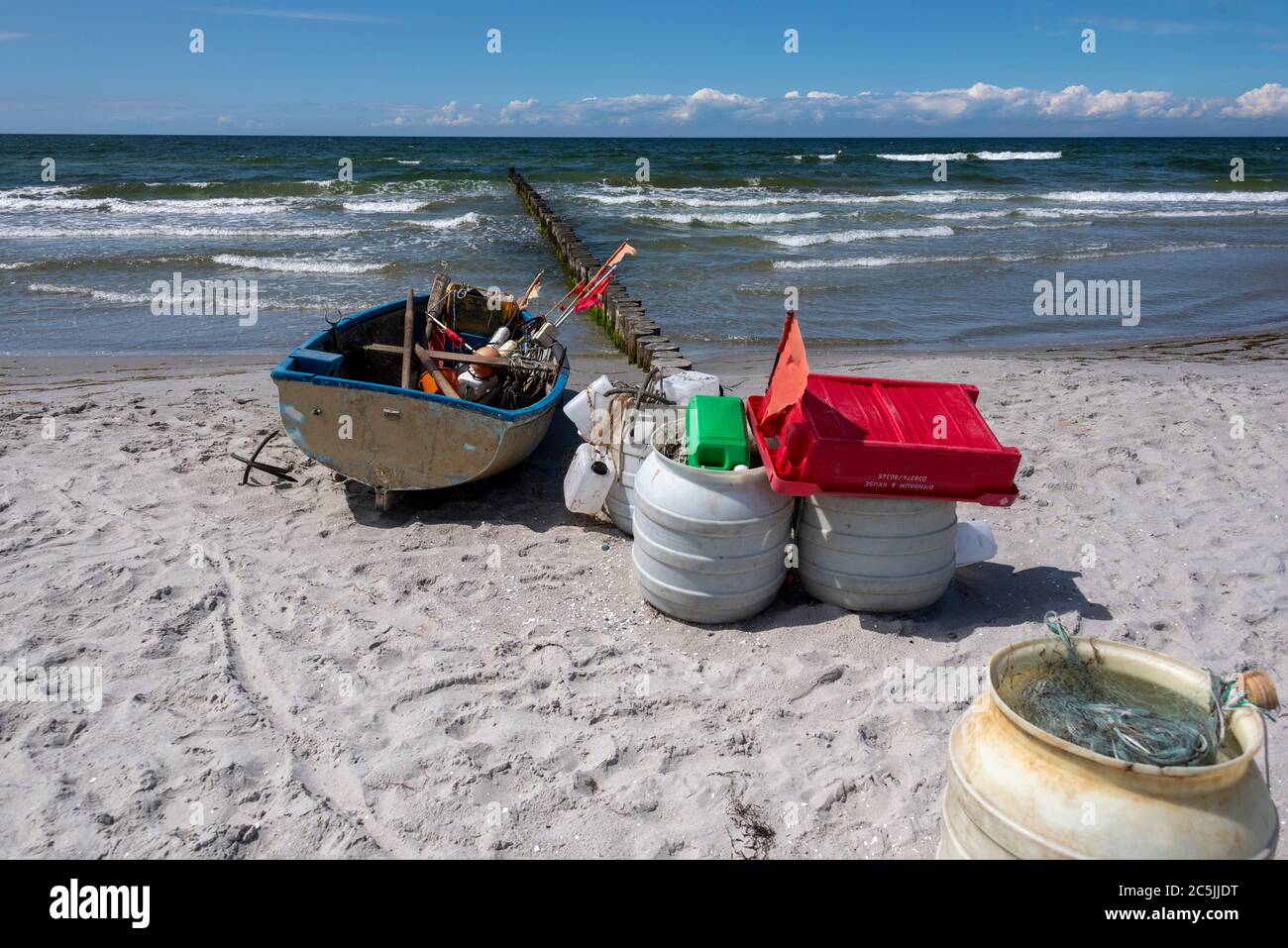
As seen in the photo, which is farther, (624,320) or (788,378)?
(624,320)

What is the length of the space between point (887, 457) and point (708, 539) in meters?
0.89

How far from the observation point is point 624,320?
33.5ft

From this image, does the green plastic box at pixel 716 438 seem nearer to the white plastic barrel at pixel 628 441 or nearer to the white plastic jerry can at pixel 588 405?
the white plastic barrel at pixel 628 441

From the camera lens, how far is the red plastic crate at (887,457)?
4.07 m

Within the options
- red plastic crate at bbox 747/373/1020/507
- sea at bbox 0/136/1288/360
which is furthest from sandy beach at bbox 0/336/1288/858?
sea at bbox 0/136/1288/360

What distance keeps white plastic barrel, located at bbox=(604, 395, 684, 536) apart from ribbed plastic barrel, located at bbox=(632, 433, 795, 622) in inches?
24.3

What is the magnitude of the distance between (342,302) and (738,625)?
34.7 ft

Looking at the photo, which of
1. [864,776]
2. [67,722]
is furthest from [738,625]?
[67,722]

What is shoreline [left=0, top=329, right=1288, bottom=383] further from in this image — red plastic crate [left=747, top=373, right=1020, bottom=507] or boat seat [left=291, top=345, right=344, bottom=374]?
red plastic crate [left=747, top=373, right=1020, bottom=507]

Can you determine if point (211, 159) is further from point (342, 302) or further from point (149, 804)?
point (149, 804)

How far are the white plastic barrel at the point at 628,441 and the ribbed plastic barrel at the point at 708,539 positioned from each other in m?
0.62

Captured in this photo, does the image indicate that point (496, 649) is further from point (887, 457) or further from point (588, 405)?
point (887, 457)

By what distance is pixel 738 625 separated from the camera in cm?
457

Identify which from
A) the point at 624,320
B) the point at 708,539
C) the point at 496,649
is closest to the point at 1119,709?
the point at 708,539
